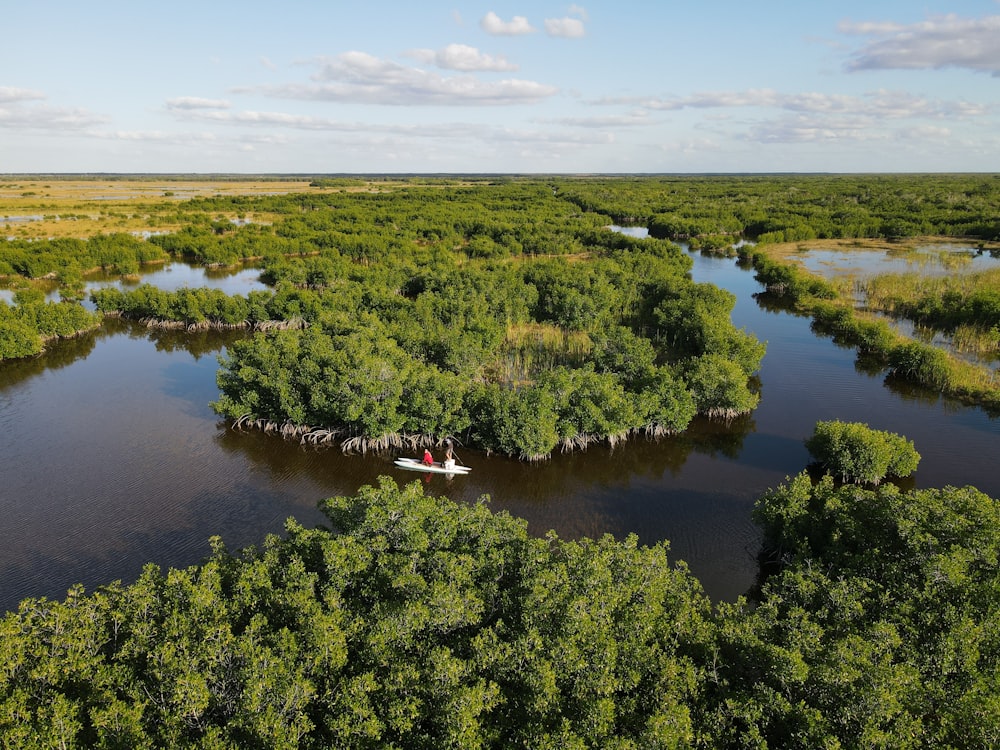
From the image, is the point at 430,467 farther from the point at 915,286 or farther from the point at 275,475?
the point at 915,286

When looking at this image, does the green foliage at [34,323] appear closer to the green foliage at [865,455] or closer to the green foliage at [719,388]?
the green foliage at [719,388]

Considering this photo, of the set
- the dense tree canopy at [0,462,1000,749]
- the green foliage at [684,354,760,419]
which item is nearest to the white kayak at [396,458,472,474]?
the dense tree canopy at [0,462,1000,749]

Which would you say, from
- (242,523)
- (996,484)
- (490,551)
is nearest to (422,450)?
(242,523)

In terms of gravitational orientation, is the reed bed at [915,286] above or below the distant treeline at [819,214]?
below

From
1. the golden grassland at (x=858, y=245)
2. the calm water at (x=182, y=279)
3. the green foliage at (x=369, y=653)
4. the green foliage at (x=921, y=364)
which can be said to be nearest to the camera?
the green foliage at (x=369, y=653)

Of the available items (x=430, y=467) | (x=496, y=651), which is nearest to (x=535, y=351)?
(x=430, y=467)

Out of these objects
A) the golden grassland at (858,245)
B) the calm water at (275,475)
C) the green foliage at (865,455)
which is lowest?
the calm water at (275,475)

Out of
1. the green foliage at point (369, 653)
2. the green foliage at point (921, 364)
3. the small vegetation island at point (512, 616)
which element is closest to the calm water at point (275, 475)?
the small vegetation island at point (512, 616)

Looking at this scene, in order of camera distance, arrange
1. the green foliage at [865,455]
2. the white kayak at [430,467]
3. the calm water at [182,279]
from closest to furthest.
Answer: the green foliage at [865,455], the white kayak at [430,467], the calm water at [182,279]
